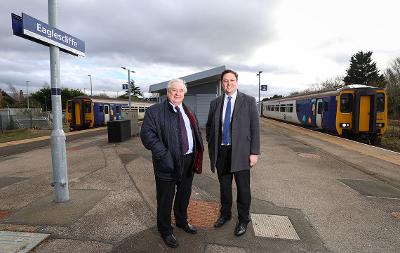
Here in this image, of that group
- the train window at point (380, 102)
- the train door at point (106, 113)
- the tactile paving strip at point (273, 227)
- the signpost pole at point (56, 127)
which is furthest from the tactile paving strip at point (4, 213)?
the train door at point (106, 113)

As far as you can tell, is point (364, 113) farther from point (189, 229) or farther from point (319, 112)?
point (189, 229)

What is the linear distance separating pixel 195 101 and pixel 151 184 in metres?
14.9

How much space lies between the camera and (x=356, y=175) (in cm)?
695

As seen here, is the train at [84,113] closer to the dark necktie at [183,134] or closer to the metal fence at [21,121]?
the metal fence at [21,121]

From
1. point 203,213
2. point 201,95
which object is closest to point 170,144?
point 203,213

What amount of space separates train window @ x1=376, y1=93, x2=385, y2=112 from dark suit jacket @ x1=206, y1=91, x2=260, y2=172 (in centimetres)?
1331

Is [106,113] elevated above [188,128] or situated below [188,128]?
below

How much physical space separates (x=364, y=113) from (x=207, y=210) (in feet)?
42.7

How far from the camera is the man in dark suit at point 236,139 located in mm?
3664

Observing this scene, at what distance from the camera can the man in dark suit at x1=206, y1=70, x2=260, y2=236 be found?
3.66 m

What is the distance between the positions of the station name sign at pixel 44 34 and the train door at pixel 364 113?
540 inches

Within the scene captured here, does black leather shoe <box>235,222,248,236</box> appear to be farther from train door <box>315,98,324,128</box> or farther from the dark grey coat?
train door <box>315,98,324,128</box>

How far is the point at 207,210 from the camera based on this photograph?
14.7ft

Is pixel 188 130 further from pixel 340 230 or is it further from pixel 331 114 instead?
pixel 331 114
